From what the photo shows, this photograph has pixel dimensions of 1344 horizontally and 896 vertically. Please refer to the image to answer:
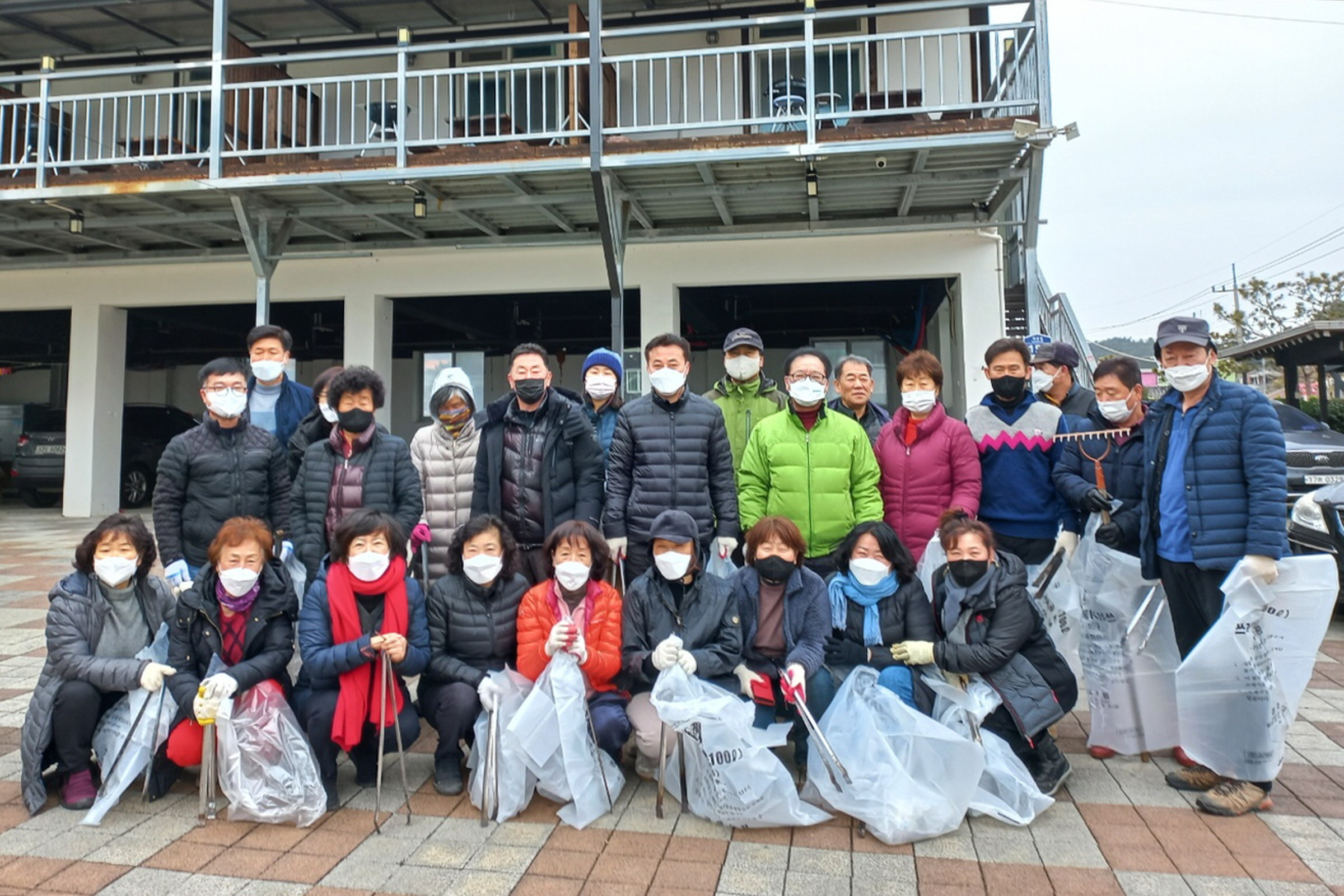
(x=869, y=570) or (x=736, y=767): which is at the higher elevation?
(x=869, y=570)

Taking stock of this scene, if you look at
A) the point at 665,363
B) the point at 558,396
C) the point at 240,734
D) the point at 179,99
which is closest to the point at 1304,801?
the point at 665,363

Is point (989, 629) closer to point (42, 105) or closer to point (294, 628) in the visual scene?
point (294, 628)

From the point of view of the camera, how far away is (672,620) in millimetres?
3148

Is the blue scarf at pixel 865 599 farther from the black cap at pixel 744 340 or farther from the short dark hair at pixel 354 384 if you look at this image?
the short dark hair at pixel 354 384

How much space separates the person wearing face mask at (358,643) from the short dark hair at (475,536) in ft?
0.59

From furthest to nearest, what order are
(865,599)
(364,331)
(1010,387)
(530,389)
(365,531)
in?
(364,331) < (1010,387) < (530,389) < (865,599) < (365,531)

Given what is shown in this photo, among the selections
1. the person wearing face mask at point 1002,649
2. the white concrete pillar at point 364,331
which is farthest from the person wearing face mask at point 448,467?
the white concrete pillar at point 364,331

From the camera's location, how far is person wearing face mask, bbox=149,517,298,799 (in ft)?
9.66

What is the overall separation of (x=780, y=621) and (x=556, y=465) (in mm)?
1210

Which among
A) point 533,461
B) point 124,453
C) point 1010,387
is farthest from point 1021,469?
point 124,453

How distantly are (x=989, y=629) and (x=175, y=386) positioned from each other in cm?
1979

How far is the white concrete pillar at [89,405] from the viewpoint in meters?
11.1

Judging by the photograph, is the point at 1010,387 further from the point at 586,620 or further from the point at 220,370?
the point at 220,370

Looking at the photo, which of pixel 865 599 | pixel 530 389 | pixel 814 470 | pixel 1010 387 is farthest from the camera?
pixel 1010 387
